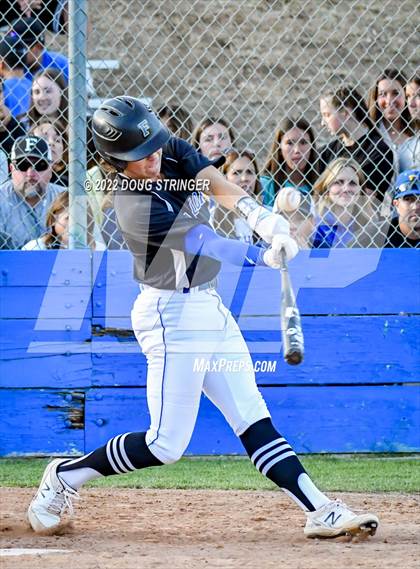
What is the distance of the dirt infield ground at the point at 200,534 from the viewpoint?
3.68 m

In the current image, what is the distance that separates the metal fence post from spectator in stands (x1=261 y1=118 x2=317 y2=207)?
1073 millimetres

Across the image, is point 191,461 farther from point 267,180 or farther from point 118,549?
point 118,549

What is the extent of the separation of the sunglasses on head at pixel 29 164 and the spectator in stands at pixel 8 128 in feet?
0.90

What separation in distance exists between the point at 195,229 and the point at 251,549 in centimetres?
121

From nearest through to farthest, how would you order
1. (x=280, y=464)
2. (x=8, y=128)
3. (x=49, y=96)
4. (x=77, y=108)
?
1. (x=280, y=464)
2. (x=77, y=108)
3. (x=49, y=96)
4. (x=8, y=128)

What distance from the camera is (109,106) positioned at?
13.5 feet

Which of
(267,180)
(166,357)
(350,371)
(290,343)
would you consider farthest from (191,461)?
(290,343)

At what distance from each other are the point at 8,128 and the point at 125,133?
8.86 ft

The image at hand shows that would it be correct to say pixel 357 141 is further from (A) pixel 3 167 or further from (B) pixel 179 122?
(A) pixel 3 167

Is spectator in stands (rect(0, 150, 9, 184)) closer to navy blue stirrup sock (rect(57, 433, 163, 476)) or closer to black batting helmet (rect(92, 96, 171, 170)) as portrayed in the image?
black batting helmet (rect(92, 96, 171, 170))

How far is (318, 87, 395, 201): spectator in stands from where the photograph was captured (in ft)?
20.4

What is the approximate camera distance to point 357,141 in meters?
6.30

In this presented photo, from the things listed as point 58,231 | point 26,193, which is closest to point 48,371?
point 58,231

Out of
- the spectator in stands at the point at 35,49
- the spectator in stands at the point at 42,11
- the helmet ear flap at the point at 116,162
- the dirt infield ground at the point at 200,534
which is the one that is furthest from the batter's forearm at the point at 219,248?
the spectator in stands at the point at 42,11
